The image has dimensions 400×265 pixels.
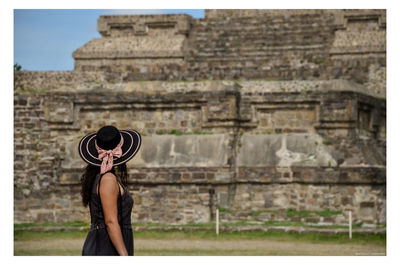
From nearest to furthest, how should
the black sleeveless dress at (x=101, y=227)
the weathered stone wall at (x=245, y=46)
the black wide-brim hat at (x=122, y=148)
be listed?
the black sleeveless dress at (x=101, y=227) < the black wide-brim hat at (x=122, y=148) < the weathered stone wall at (x=245, y=46)

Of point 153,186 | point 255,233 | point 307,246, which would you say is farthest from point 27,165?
point 307,246

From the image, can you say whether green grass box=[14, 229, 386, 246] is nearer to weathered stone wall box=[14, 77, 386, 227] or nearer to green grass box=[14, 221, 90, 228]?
green grass box=[14, 221, 90, 228]

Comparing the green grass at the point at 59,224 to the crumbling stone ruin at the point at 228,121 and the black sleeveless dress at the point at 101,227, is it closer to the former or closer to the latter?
the crumbling stone ruin at the point at 228,121

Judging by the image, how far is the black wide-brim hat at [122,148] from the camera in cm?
612

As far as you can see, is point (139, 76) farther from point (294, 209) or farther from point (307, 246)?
point (307, 246)

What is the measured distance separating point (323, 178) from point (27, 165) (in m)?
6.73

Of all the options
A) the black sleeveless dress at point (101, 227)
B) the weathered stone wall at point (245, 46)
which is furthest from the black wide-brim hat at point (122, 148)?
the weathered stone wall at point (245, 46)

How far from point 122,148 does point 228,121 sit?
32.0ft

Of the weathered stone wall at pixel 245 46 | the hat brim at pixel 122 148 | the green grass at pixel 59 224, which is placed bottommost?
the green grass at pixel 59 224

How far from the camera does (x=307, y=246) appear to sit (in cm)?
1234

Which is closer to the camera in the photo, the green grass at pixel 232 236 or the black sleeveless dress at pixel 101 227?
the black sleeveless dress at pixel 101 227

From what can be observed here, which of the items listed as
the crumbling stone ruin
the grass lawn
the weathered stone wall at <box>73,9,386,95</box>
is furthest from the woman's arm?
the weathered stone wall at <box>73,9,386,95</box>

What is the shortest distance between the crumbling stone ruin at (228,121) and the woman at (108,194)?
28.1 ft

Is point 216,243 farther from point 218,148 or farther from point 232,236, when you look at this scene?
point 218,148
